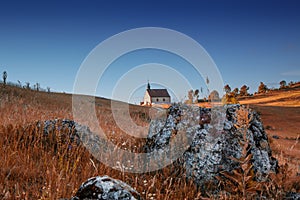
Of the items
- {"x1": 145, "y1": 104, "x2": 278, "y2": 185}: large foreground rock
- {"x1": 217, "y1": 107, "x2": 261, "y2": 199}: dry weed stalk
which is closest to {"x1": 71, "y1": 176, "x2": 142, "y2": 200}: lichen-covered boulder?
{"x1": 217, "y1": 107, "x2": 261, "y2": 199}: dry weed stalk

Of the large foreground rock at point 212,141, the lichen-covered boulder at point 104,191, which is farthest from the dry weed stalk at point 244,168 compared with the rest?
the lichen-covered boulder at point 104,191

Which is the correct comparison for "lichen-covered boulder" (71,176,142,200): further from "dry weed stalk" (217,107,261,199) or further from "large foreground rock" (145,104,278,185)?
"large foreground rock" (145,104,278,185)

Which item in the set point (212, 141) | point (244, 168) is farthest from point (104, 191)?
point (212, 141)

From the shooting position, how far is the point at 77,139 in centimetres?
536

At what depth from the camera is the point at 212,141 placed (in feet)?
13.9

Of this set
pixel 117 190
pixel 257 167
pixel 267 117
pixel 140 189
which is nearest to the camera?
pixel 117 190

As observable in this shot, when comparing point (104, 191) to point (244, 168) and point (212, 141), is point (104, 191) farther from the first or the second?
point (212, 141)

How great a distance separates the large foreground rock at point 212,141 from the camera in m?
4.03

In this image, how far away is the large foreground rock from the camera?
13.2 ft

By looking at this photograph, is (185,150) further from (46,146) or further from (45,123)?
(45,123)

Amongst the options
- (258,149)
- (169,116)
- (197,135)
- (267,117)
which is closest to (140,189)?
(197,135)

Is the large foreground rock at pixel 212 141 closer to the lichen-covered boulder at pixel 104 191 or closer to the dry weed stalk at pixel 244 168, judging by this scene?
the dry weed stalk at pixel 244 168

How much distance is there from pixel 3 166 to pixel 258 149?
4.21 metres

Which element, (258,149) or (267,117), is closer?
(258,149)
